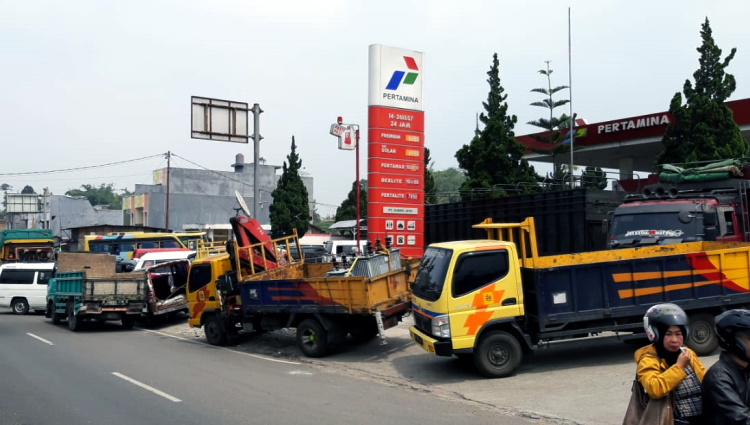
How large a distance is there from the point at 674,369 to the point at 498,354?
6.80 meters

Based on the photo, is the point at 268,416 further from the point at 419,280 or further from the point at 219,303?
the point at 219,303

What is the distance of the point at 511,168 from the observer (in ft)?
92.8

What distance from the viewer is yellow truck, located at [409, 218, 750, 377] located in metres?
10.0

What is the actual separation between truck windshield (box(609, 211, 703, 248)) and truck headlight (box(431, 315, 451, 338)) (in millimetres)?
4918

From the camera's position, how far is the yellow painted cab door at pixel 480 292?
32.7 ft

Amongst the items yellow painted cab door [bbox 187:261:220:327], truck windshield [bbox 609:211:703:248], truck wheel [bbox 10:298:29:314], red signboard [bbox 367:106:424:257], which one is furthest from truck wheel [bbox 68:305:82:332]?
truck windshield [bbox 609:211:703:248]

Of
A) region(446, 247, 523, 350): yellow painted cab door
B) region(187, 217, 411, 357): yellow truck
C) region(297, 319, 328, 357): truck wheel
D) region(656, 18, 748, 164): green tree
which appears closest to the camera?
region(446, 247, 523, 350): yellow painted cab door

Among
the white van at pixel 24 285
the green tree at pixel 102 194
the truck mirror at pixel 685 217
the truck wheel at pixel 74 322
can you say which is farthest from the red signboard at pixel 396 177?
the green tree at pixel 102 194

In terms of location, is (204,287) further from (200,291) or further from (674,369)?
(674,369)

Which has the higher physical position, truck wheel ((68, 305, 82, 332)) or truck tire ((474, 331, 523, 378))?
truck tire ((474, 331, 523, 378))

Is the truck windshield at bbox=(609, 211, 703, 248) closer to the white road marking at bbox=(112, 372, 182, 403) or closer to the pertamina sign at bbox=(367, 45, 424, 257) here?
the pertamina sign at bbox=(367, 45, 424, 257)

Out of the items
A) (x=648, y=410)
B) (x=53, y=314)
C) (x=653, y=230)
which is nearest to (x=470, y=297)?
(x=653, y=230)

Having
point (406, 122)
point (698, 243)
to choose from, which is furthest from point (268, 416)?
point (406, 122)

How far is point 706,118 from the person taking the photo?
2223cm
